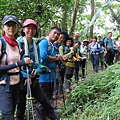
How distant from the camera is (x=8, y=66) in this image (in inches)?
111

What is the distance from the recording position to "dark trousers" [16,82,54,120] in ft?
11.6

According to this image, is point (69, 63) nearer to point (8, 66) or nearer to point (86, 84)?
point (86, 84)

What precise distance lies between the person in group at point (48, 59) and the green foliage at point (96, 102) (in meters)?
0.65

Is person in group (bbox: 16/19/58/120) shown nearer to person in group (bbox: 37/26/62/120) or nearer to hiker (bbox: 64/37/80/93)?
person in group (bbox: 37/26/62/120)

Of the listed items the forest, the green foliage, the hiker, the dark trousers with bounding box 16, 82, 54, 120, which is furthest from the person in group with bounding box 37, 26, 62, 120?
the hiker

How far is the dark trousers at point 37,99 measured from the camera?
354cm

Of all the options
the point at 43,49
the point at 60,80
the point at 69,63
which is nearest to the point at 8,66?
the point at 43,49

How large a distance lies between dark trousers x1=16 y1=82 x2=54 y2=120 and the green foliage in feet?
1.73

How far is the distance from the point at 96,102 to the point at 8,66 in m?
2.03

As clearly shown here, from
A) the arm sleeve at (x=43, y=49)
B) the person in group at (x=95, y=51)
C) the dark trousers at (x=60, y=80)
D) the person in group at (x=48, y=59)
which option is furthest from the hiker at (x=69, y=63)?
the person in group at (x=95, y=51)

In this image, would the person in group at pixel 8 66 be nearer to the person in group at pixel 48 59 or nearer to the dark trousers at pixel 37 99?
the dark trousers at pixel 37 99

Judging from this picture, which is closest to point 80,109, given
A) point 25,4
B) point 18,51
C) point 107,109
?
point 107,109

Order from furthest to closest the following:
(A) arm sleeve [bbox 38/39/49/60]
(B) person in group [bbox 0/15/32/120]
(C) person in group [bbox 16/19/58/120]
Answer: (A) arm sleeve [bbox 38/39/49/60] → (C) person in group [bbox 16/19/58/120] → (B) person in group [bbox 0/15/32/120]

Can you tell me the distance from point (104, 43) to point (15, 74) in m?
7.44
